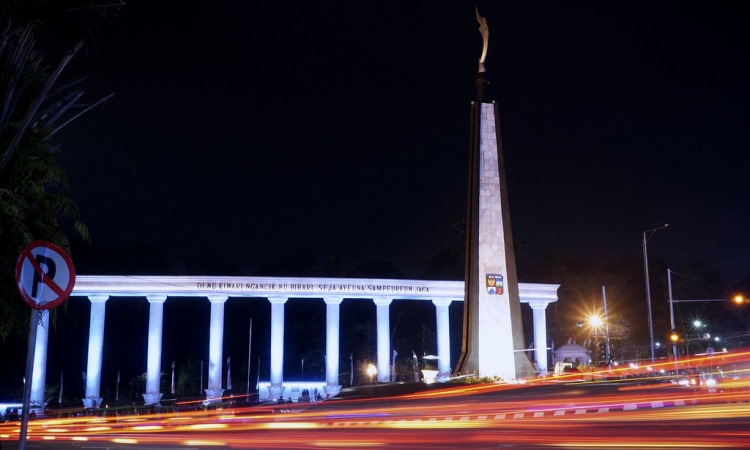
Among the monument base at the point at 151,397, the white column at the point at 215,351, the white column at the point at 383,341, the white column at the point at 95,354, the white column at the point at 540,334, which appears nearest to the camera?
the monument base at the point at 151,397

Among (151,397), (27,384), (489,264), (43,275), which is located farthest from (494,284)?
(27,384)

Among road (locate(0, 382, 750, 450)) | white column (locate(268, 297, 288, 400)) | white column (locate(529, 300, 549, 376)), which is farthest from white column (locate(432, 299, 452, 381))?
road (locate(0, 382, 750, 450))

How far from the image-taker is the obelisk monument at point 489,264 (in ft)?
126

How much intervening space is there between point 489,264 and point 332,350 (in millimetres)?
16470

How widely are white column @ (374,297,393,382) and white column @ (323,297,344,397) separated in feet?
9.94

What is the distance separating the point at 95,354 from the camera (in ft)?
160

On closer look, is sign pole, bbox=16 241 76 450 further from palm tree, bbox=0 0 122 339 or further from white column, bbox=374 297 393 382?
white column, bbox=374 297 393 382

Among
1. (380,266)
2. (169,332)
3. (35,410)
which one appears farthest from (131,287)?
(380,266)

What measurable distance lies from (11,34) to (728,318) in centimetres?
10246

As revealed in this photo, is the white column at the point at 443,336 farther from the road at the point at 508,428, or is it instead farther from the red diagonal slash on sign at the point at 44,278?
the red diagonal slash on sign at the point at 44,278

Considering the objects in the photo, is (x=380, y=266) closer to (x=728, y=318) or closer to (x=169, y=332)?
(x=169, y=332)

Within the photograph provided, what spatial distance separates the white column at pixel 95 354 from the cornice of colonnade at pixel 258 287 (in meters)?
0.95

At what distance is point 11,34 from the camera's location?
10453 mm

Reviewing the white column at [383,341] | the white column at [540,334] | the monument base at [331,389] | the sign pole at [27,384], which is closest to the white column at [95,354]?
the monument base at [331,389]
